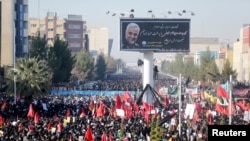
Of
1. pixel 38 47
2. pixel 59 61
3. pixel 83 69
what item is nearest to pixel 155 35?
pixel 38 47

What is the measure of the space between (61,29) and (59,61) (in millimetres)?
71119

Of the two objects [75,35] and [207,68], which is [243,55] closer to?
[207,68]

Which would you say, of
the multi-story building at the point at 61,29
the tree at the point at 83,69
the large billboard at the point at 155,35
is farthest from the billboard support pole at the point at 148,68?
the multi-story building at the point at 61,29

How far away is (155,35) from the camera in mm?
44312

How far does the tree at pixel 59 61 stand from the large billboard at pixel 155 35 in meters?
23.3

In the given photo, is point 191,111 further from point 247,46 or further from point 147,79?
point 247,46

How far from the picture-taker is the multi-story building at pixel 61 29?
450 ft

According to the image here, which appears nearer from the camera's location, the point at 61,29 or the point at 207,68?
the point at 207,68

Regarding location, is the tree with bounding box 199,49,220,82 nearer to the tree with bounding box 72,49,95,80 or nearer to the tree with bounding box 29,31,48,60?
the tree with bounding box 72,49,95,80

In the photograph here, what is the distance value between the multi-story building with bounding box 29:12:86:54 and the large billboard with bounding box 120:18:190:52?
300 ft

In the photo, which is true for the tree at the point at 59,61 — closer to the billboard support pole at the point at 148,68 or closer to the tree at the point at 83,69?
the tree at the point at 83,69

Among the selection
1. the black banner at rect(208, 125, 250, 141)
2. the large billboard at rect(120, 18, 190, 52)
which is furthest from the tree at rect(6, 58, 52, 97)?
the black banner at rect(208, 125, 250, 141)

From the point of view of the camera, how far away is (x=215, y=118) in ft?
97.7

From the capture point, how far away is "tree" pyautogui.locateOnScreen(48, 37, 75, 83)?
218ft
